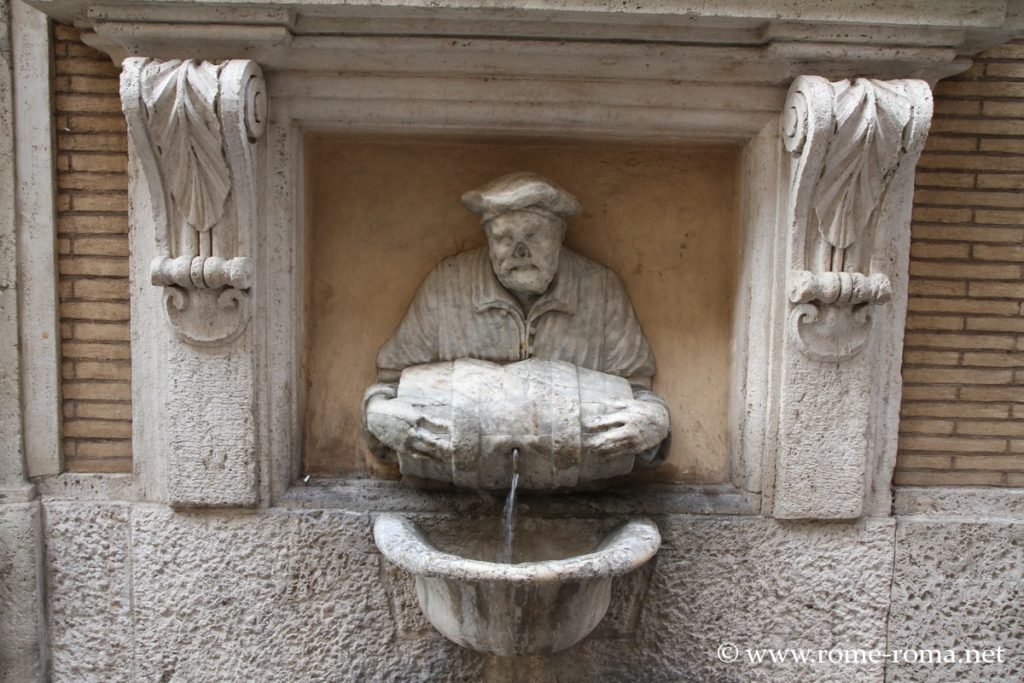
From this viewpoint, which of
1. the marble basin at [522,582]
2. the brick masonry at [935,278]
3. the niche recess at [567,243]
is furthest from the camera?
the niche recess at [567,243]

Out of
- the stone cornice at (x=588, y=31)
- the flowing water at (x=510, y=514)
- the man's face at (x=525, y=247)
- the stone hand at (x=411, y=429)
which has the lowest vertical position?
the flowing water at (x=510, y=514)

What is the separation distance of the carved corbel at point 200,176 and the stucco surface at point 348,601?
623mm

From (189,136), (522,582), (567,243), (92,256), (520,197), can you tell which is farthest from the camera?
(567,243)

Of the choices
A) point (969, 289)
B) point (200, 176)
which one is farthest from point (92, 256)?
point (969, 289)

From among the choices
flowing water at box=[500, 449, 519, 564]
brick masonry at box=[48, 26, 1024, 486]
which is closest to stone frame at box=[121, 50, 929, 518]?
brick masonry at box=[48, 26, 1024, 486]

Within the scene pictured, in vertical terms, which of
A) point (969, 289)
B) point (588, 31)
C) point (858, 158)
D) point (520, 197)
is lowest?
point (969, 289)

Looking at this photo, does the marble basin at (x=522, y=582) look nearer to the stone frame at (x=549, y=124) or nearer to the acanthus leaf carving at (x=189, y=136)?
the stone frame at (x=549, y=124)

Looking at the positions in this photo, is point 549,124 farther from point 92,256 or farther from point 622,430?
point 92,256

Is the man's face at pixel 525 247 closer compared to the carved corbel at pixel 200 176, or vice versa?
the carved corbel at pixel 200 176

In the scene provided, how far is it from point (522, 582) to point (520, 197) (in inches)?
40.7

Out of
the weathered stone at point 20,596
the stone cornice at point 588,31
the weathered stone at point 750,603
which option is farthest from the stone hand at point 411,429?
the weathered stone at point 20,596

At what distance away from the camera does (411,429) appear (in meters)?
2.12

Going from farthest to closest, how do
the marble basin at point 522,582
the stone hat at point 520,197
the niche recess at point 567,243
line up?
the niche recess at point 567,243 < the stone hat at point 520,197 < the marble basin at point 522,582

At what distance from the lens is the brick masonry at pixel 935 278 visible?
2.34 m
